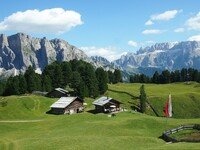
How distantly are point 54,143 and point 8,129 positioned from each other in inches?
1025

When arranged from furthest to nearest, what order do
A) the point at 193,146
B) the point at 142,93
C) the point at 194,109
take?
the point at 194,109 → the point at 142,93 → the point at 193,146

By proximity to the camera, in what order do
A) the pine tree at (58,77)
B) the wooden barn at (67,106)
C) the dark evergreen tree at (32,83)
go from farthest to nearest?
the pine tree at (58,77) < the dark evergreen tree at (32,83) < the wooden barn at (67,106)

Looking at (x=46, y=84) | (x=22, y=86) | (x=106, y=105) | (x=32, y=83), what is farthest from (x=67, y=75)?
(x=106, y=105)

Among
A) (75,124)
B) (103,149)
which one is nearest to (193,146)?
(103,149)

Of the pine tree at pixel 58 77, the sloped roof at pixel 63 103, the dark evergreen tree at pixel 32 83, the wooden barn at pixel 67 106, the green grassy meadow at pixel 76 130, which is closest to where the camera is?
the green grassy meadow at pixel 76 130

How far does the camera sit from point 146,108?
148 m

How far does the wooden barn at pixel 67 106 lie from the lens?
119 meters

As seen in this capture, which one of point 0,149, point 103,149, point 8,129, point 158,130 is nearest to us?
point 103,149

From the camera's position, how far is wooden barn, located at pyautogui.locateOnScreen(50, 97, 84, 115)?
119m

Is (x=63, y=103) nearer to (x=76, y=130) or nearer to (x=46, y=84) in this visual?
(x=46, y=84)

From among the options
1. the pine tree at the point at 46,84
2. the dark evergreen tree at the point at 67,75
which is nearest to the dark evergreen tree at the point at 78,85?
the dark evergreen tree at the point at 67,75

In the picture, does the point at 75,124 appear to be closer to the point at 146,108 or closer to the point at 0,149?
the point at 0,149

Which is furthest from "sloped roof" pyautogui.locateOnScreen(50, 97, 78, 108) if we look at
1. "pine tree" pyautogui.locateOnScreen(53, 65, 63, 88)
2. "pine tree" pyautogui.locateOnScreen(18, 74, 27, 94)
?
"pine tree" pyautogui.locateOnScreen(53, 65, 63, 88)

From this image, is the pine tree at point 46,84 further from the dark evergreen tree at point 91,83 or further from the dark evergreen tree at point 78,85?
the dark evergreen tree at point 91,83
